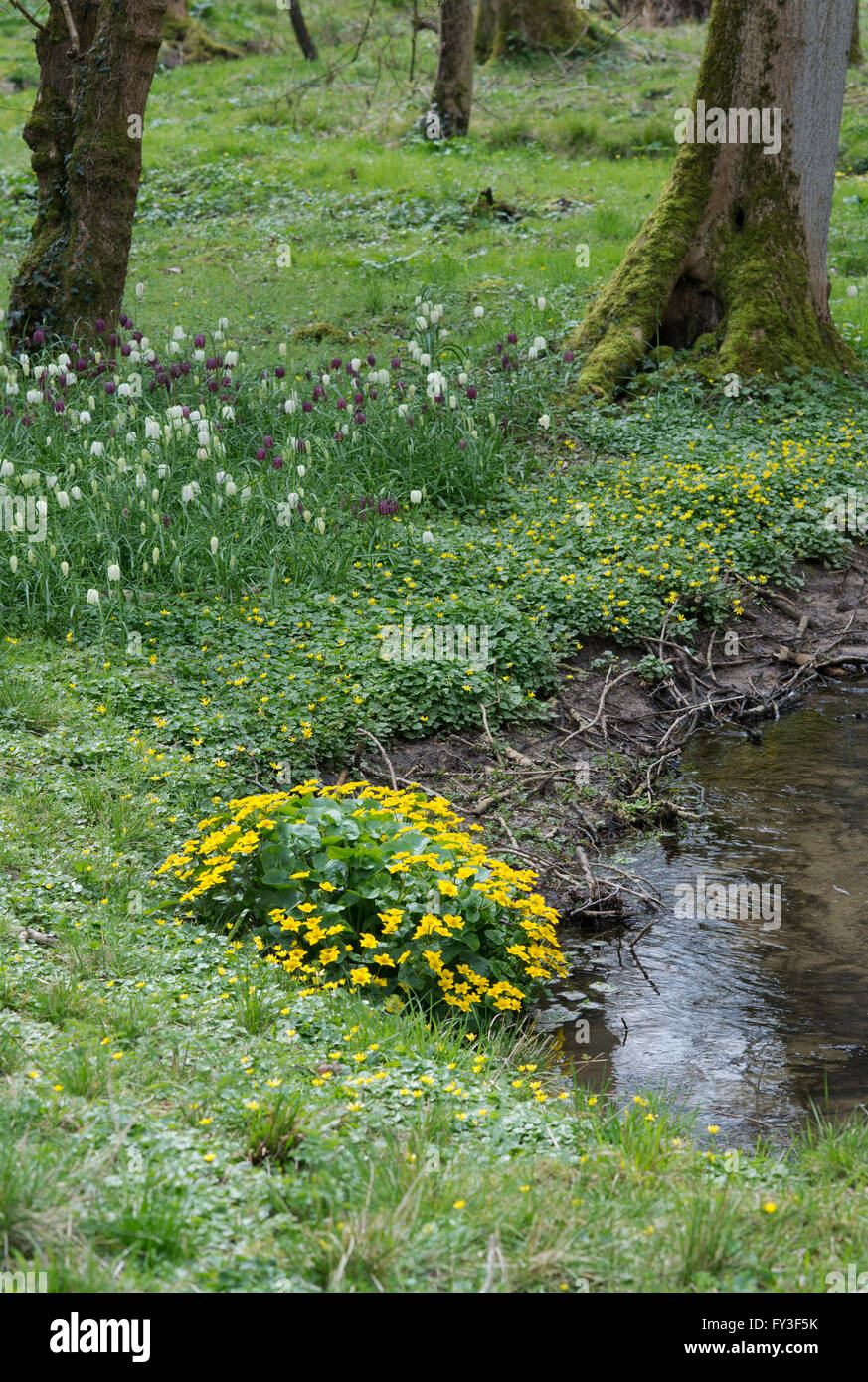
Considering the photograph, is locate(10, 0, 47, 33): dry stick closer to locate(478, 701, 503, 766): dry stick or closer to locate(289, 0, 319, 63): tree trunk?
locate(478, 701, 503, 766): dry stick

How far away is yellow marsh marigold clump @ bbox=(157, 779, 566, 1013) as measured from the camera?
4152 mm

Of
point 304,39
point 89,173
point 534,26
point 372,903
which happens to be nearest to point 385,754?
point 372,903

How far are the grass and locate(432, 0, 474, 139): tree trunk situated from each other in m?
1.90

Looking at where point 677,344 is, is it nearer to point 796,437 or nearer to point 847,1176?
point 796,437

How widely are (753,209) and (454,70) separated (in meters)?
9.63

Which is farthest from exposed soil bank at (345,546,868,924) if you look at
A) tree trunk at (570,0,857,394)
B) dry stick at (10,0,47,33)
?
dry stick at (10,0,47,33)

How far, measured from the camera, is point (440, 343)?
9.99 m

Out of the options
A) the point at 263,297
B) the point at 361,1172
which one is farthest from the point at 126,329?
the point at 361,1172

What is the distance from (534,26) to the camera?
21312 millimetres

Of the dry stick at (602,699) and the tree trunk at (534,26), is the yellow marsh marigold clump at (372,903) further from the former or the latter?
the tree trunk at (534,26)

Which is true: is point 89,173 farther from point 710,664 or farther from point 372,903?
point 372,903

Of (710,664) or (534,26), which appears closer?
(710,664)

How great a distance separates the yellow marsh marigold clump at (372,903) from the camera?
4.15 meters

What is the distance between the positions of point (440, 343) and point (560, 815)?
560 centimetres
